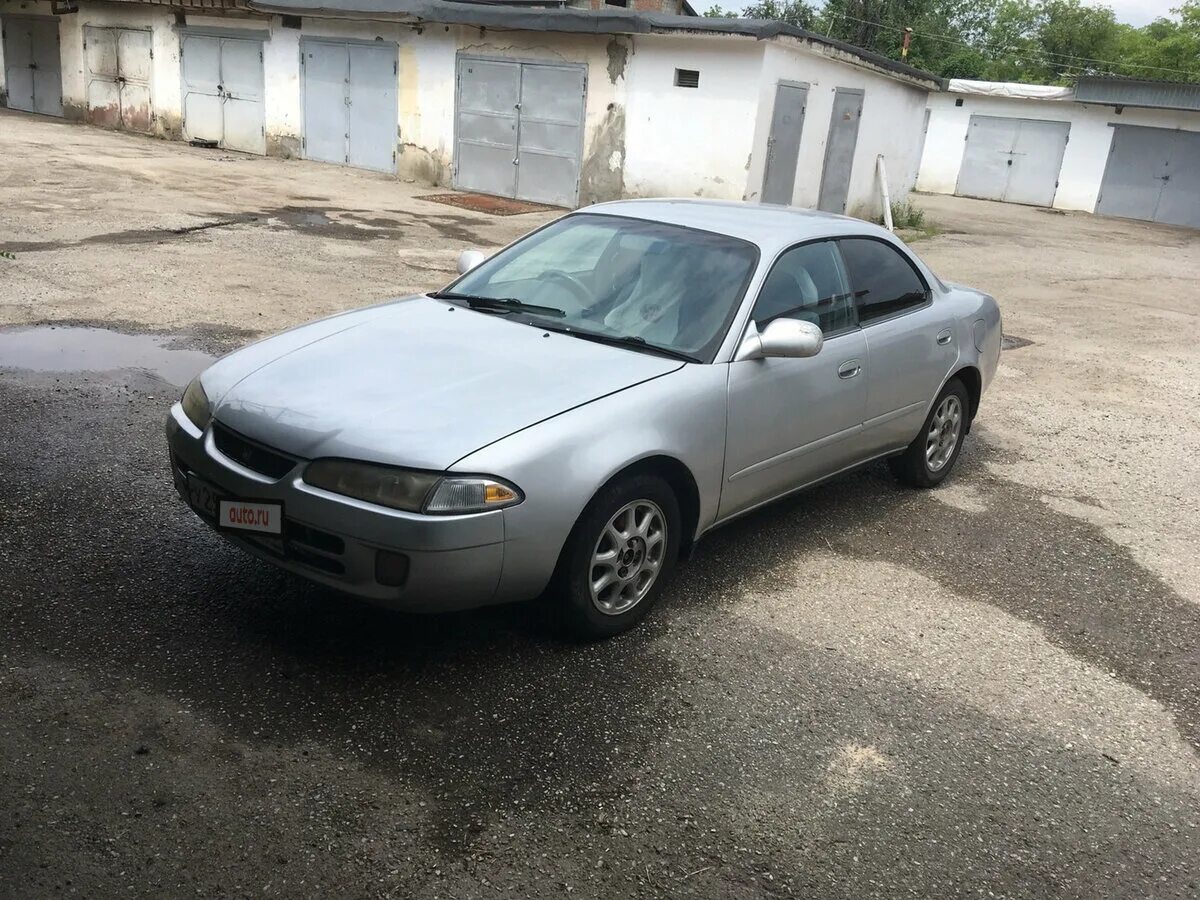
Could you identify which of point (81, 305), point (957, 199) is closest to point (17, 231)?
point (81, 305)

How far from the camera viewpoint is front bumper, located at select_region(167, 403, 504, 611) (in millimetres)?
3311

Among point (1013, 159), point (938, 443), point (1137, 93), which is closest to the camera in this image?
point (938, 443)

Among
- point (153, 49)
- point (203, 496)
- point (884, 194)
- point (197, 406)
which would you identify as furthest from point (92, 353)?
point (153, 49)

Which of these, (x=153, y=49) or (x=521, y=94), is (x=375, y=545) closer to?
(x=521, y=94)

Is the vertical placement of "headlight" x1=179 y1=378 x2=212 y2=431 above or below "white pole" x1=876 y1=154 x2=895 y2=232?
above

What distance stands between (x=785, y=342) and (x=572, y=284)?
1.03m

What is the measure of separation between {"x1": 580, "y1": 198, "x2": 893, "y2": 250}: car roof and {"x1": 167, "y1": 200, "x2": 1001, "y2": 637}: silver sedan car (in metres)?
0.02

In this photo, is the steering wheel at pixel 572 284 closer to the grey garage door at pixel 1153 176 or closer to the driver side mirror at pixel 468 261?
the driver side mirror at pixel 468 261

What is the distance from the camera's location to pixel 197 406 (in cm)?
397

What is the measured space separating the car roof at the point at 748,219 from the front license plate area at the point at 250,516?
2.39m

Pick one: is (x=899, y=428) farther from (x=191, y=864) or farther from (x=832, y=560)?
(x=191, y=864)

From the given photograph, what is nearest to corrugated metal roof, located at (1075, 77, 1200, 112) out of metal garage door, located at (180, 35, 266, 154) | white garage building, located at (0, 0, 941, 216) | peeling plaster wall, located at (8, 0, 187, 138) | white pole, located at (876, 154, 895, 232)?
white garage building, located at (0, 0, 941, 216)

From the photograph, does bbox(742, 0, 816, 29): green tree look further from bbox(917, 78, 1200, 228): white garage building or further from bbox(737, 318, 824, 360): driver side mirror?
bbox(737, 318, 824, 360): driver side mirror

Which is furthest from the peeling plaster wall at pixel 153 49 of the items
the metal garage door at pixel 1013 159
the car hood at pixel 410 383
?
the metal garage door at pixel 1013 159
